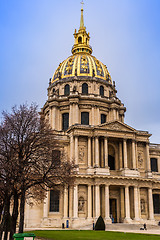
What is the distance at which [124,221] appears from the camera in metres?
46.9

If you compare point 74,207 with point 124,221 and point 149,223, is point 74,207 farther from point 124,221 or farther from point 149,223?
point 149,223

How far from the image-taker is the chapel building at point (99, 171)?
46.9m

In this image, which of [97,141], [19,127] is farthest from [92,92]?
[19,127]

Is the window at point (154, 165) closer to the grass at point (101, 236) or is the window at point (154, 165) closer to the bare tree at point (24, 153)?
the grass at point (101, 236)

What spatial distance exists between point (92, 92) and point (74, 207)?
2577 cm

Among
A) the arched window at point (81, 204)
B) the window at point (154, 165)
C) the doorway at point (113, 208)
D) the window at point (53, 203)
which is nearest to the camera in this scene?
the arched window at point (81, 204)

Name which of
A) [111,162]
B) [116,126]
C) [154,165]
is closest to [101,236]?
[116,126]

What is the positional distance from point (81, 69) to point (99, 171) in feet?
84.3

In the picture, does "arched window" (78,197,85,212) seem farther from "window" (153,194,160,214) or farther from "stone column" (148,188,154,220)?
"window" (153,194,160,214)

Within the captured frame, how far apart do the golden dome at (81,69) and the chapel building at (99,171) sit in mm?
4815

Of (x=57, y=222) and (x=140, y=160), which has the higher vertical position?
(x=140, y=160)

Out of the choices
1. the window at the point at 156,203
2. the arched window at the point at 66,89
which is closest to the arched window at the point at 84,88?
the arched window at the point at 66,89

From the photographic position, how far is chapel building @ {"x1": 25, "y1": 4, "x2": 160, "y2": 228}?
154 feet

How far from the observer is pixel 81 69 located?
64.8 metres
